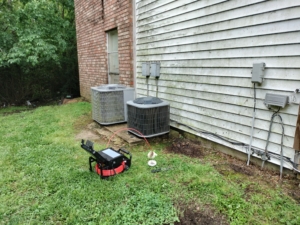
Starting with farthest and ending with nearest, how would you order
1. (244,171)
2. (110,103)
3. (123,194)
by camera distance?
(110,103)
(244,171)
(123,194)

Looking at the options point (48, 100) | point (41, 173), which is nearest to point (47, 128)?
point (41, 173)

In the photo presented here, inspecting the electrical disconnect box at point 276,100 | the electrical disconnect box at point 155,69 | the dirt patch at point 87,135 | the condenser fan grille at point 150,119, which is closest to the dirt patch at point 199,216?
the electrical disconnect box at point 276,100

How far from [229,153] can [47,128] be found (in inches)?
144

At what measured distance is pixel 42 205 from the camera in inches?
80.4

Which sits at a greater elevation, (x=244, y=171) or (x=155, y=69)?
(x=155, y=69)

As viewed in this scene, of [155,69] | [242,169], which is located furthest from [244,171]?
[155,69]

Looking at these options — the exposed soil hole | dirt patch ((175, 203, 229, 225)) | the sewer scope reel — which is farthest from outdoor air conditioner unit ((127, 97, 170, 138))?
dirt patch ((175, 203, 229, 225))

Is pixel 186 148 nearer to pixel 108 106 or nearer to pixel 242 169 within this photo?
pixel 242 169

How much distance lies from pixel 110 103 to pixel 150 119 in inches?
47.4

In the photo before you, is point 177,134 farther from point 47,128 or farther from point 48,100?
point 48,100

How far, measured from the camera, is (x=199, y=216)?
184cm

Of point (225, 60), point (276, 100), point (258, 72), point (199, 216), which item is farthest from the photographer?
point (225, 60)

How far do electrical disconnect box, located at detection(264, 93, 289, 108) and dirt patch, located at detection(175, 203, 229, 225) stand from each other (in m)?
1.31

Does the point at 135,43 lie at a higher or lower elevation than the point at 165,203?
higher
